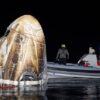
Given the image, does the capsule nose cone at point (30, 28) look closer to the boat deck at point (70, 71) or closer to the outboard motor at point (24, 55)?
the outboard motor at point (24, 55)

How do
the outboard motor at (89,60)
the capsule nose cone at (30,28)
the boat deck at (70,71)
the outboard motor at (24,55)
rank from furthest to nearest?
the outboard motor at (89,60)
the boat deck at (70,71)
the capsule nose cone at (30,28)
the outboard motor at (24,55)

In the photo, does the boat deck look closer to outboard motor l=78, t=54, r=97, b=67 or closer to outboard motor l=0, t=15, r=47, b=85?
outboard motor l=78, t=54, r=97, b=67

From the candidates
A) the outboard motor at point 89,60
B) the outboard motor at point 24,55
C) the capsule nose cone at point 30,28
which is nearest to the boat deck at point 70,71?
the outboard motor at point 89,60

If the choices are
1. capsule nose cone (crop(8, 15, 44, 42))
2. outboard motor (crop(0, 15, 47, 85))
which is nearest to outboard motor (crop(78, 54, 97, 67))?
outboard motor (crop(0, 15, 47, 85))

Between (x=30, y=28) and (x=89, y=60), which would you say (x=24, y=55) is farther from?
(x=89, y=60)

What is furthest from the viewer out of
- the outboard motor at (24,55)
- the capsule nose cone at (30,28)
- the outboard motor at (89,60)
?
the outboard motor at (89,60)

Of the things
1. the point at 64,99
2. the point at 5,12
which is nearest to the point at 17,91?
the point at 64,99

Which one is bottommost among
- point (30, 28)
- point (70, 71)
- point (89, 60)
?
point (70, 71)

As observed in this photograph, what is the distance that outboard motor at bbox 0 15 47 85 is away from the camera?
2077 centimetres

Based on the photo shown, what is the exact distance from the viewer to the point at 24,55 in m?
20.8

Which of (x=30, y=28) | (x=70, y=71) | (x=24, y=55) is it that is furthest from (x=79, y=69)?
(x=24, y=55)

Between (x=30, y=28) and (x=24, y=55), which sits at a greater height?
(x=30, y=28)

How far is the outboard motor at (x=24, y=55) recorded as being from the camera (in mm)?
20766

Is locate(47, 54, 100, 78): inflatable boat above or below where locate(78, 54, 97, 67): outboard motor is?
below
